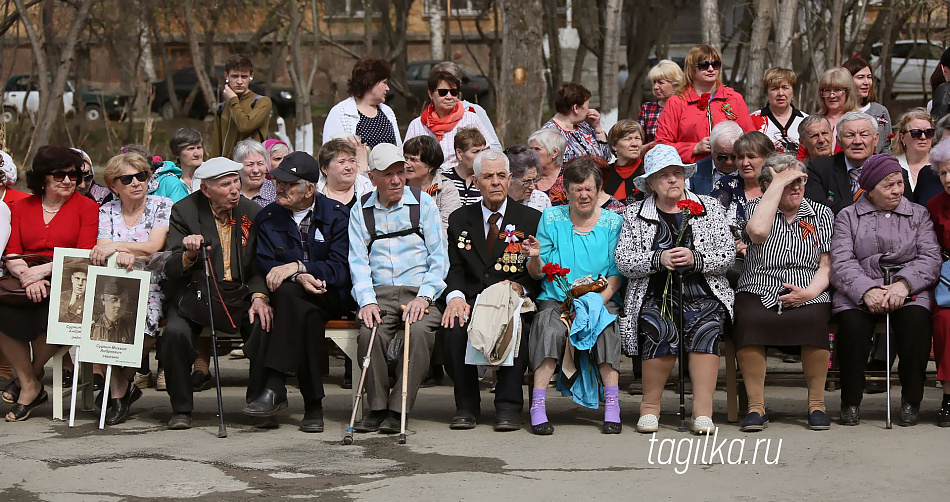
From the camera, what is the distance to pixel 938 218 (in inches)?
283

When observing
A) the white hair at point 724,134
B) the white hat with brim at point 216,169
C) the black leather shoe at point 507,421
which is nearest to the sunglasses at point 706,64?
the white hair at point 724,134

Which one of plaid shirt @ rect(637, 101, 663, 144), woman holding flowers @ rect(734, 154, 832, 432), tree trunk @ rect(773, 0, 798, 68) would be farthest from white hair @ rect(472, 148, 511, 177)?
tree trunk @ rect(773, 0, 798, 68)

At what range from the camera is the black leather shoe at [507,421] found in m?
6.91

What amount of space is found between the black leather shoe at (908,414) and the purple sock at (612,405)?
5.44 feet

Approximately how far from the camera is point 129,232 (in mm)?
7602

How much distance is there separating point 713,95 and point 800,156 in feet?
2.94

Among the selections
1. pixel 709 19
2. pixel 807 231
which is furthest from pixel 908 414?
pixel 709 19

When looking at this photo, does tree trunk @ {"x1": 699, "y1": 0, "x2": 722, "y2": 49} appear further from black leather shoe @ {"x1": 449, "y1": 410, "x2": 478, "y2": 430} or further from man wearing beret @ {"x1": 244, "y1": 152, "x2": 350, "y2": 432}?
black leather shoe @ {"x1": 449, "y1": 410, "x2": 478, "y2": 430}

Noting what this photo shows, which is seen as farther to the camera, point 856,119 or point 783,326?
point 856,119

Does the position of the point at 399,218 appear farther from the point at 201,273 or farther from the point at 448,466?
the point at 448,466

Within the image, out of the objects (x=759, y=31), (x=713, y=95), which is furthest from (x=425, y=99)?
(x=713, y=95)

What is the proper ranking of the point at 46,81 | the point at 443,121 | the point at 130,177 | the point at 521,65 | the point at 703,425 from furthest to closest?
1. the point at 46,81
2. the point at 521,65
3. the point at 443,121
4. the point at 130,177
5. the point at 703,425

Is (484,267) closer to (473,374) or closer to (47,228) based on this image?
(473,374)

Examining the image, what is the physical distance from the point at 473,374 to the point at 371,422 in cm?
67
